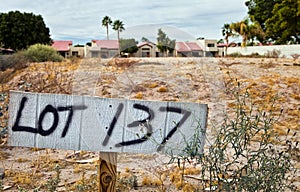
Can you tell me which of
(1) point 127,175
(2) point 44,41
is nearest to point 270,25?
(2) point 44,41

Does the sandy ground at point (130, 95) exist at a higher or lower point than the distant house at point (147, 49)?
lower

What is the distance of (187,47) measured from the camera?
8.54 feet

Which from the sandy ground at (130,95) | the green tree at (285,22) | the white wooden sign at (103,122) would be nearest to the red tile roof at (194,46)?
the sandy ground at (130,95)

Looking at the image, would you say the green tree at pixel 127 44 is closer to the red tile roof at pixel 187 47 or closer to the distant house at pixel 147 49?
the distant house at pixel 147 49

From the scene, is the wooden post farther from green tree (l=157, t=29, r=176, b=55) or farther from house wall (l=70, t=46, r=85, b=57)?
house wall (l=70, t=46, r=85, b=57)

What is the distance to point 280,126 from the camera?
5.90m

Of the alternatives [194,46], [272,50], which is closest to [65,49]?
[272,50]

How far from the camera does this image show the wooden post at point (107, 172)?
6.56ft

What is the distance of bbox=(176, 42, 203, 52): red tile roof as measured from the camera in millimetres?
2469

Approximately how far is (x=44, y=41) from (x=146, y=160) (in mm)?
37832

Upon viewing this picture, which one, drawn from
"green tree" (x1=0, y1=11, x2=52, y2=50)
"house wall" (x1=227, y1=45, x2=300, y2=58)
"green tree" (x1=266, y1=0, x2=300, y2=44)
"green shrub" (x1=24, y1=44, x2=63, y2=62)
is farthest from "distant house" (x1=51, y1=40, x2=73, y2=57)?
"green tree" (x1=266, y1=0, x2=300, y2=44)

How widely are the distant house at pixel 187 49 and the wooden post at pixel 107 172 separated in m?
0.85

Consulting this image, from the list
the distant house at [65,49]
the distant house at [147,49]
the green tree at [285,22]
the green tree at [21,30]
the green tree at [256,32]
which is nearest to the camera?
→ the distant house at [147,49]

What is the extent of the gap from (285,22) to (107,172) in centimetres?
2958
